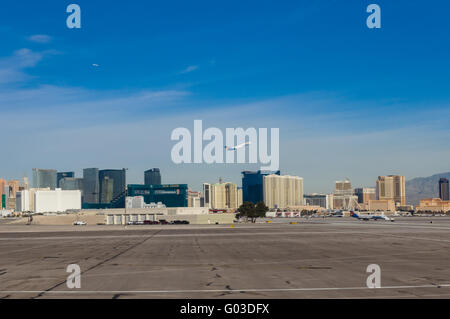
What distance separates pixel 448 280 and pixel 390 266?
625cm
